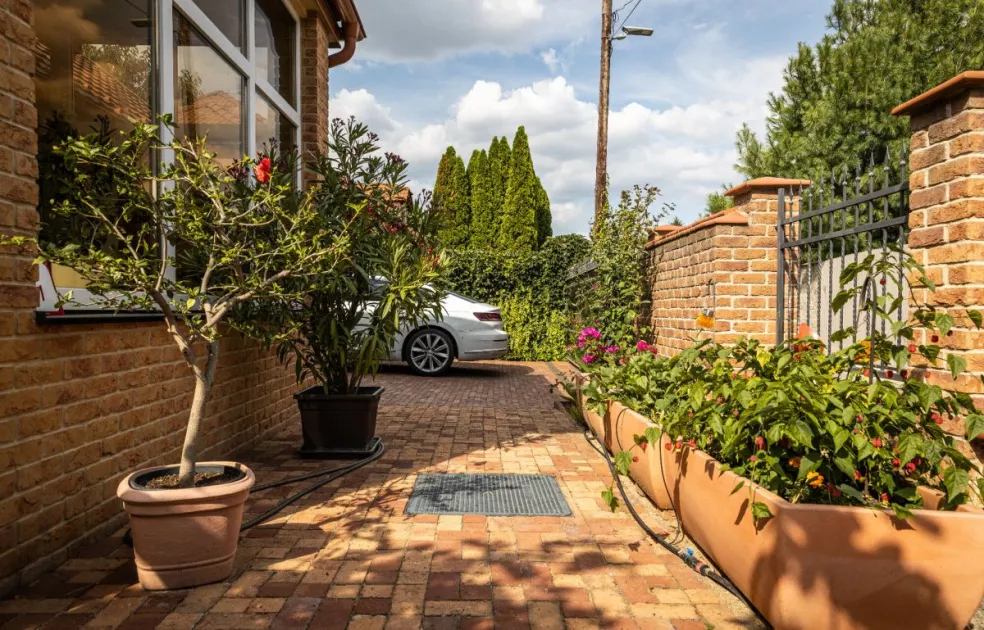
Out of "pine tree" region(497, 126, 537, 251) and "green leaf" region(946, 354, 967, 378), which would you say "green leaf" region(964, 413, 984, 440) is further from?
"pine tree" region(497, 126, 537, 251)

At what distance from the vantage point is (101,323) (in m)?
3.26

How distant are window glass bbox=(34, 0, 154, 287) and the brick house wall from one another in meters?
0.31

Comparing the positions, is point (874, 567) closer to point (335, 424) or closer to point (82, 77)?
point (335, 424)

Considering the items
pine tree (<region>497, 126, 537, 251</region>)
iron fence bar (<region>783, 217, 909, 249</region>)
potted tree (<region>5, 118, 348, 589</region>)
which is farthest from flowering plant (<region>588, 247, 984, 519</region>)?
pine tree (<region>497, 126, 537, 251</region>)

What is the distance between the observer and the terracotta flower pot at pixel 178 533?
8.85 ft

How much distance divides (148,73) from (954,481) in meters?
4.44

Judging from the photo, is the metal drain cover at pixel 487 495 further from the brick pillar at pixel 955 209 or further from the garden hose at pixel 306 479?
the brick pillar at pixel 955 209

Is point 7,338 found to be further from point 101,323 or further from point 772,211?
point 772,211

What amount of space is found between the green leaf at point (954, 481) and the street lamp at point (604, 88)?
1144 centimetres

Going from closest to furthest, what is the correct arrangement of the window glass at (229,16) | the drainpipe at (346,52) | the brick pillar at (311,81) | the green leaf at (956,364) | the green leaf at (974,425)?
the green leaf at (974,425), the green leaf at (956,364), the window glass at (229,16), the brick pillar at (311,81), the drainpipe at (346,52)

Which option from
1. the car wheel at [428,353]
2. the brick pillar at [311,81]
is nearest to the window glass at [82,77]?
the brick pillar at [311,81]

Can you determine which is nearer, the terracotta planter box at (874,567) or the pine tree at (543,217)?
the terracotta planter box at (874,567)

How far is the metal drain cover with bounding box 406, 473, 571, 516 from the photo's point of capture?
3783mm

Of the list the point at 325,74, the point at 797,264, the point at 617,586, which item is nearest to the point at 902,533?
the point at 617,586
